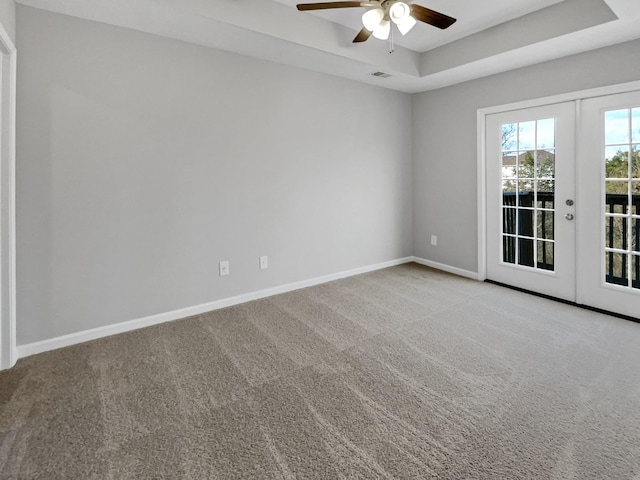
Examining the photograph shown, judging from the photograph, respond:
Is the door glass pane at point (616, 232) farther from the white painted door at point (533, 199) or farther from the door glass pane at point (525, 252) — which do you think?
the door glass pane at point (525, 252)

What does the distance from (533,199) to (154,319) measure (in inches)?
153

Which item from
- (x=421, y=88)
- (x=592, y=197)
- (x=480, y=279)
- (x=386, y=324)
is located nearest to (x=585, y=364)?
(x=386, y=324)

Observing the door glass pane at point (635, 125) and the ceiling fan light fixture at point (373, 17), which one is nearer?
the ceiling fan light fixture at point (373, 17)

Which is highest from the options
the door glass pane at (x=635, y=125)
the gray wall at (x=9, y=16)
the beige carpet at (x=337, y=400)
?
the gray wall at (x=9, y=16)

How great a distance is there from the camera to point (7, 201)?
2277 mm

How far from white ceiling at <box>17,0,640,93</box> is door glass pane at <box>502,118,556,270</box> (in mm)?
705

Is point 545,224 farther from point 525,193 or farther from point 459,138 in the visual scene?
point 459,138

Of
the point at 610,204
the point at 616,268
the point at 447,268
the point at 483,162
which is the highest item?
the point at 483,162

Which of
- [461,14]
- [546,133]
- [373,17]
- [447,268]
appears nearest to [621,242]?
[546,133]

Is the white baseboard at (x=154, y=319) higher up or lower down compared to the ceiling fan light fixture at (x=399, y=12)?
lower down

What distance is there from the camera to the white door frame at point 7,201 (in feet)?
7.37

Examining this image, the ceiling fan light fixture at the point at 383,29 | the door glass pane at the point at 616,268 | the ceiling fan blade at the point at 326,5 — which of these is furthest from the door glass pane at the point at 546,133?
the ceiling fan blade at the point at 326,5

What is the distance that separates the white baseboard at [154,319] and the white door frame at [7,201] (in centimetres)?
21

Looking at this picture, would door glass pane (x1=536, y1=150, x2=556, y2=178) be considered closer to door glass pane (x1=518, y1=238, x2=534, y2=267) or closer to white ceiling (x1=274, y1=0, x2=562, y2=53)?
door glass pane (x1=518, y1=238, x2=534, y2=267)
